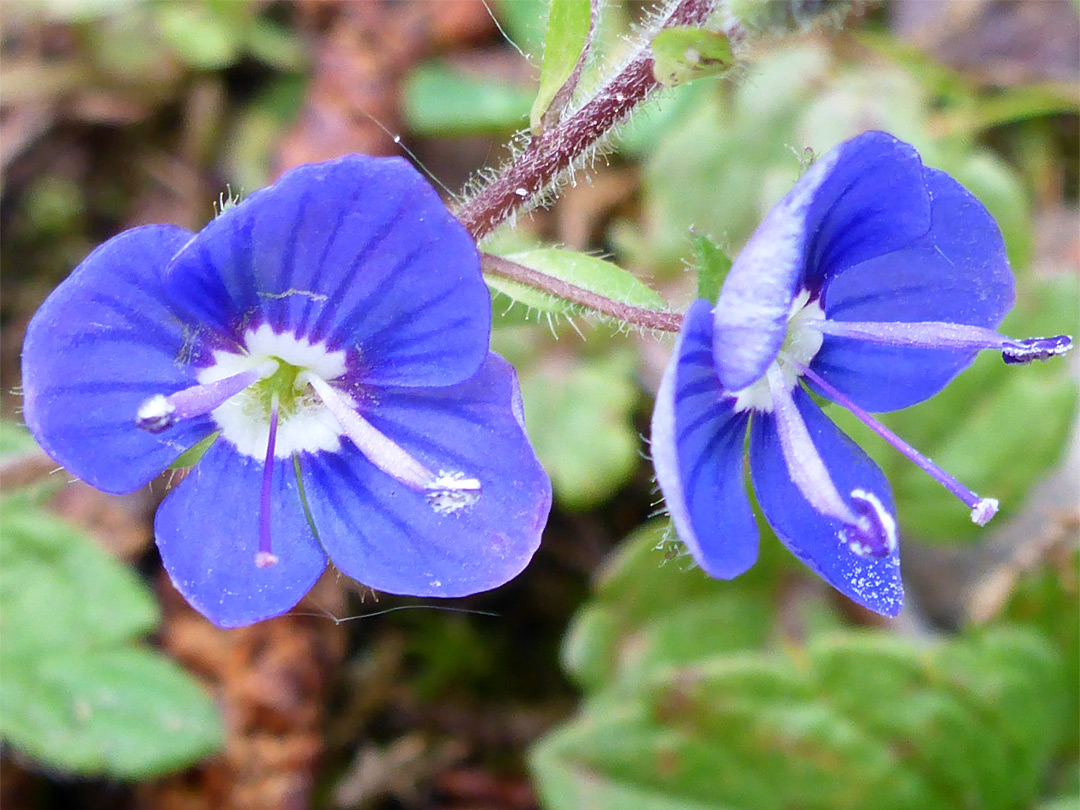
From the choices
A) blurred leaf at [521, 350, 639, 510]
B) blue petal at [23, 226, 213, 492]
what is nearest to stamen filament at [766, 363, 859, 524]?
blue petal at [23, 226, 213, 492]

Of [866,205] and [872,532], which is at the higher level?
[866,205]

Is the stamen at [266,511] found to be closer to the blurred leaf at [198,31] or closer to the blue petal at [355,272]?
A: the blue petal at [355,272]

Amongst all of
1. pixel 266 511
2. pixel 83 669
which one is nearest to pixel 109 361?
pixel 266 511

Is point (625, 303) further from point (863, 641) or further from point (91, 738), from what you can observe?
point (91, 738)

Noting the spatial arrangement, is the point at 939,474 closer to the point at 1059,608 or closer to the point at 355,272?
the point at 355,272

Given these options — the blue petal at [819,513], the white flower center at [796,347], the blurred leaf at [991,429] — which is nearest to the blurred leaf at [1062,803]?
the blurred leaf at [991,429]

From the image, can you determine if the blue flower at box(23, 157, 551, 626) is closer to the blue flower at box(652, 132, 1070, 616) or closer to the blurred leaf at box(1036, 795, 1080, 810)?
the blue flower at box(652, 132, 1070, 616)
